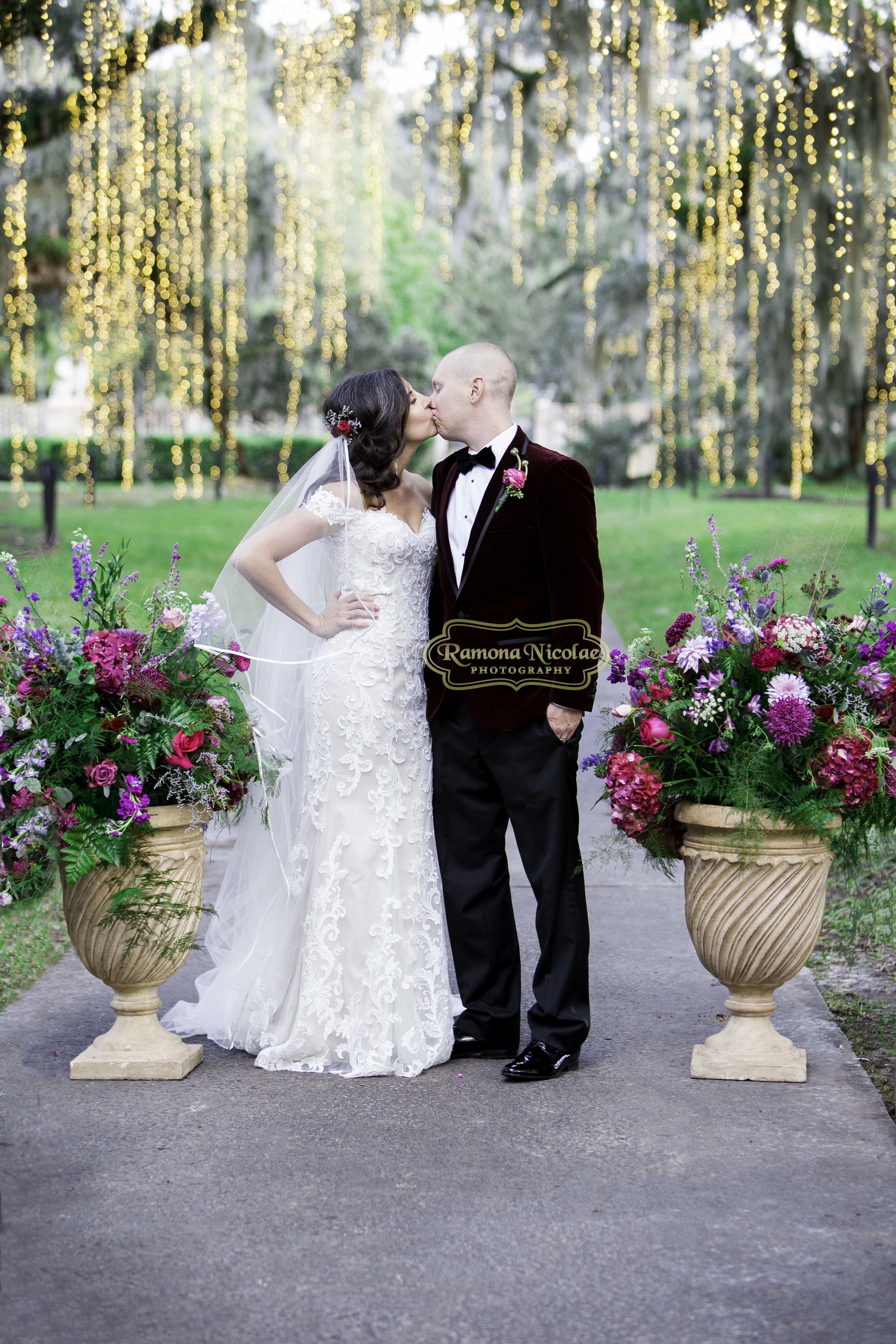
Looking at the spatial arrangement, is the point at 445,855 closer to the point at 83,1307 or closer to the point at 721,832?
the point at 721,832

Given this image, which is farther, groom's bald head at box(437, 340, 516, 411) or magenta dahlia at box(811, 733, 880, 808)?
groom's bald head at box(437, 340, 516, 411)

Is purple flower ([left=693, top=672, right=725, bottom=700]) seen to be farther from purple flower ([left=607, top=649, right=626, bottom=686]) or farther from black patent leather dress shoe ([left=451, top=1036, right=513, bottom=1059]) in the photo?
black patent leather dress shoe ([left=451, top=1036, right=513, bottom=1059])

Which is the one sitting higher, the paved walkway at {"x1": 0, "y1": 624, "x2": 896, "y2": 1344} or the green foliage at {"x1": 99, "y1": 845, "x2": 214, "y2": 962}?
the green foliage at {"x1": 99, "y1": 845, "x2": 214, "y2": 962}

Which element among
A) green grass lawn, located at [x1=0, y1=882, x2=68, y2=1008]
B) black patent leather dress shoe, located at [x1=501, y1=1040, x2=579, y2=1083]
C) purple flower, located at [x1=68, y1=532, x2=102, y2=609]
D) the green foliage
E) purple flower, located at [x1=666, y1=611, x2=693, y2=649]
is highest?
purple flower, located at [x1=68, y1=532, x2=102, y2=609]

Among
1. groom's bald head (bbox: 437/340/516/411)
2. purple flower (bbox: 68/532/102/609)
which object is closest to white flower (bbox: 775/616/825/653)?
groom's bald head (bbox: 437/340/516/411)

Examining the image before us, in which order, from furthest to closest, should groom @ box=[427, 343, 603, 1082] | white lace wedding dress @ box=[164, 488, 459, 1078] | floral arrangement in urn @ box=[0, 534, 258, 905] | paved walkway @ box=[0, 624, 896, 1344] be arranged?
white lace wedding dress @ box=[164, 488, 459, 1078], groom @ box=[427, 343, 603, 1082], floral arrangement in urn @ box=[0, 534, 258, 905], paved walkway @ box=[0, 624, 896, 1344]

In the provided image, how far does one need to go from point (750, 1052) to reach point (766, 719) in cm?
98

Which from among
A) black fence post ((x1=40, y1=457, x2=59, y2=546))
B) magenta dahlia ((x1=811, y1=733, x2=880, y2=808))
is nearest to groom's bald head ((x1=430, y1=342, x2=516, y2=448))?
magenta dahlia ((x1=811, y1=733, x2=880, y2=808))

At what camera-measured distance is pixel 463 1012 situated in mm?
4344

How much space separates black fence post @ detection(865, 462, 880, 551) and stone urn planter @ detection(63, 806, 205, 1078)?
10.9 metres

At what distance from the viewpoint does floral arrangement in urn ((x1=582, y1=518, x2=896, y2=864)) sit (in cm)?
381

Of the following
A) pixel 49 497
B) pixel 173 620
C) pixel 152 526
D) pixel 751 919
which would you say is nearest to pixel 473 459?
pixel 173 620

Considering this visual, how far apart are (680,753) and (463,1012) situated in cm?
112

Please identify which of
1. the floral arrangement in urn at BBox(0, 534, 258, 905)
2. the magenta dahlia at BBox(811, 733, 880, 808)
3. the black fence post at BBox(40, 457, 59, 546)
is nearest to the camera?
the magenta dahlia at BBox(811, 733, 880, 808)
